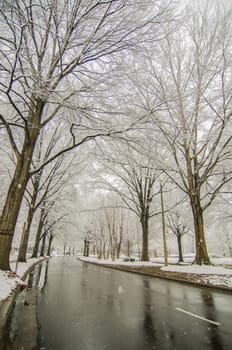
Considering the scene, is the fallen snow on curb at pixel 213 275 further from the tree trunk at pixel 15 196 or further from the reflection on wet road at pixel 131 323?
the tree trunk at pixel 15 196

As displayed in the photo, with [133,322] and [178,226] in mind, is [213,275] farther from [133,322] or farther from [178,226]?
[178,226]

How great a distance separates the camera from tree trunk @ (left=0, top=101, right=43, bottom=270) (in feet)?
24.1

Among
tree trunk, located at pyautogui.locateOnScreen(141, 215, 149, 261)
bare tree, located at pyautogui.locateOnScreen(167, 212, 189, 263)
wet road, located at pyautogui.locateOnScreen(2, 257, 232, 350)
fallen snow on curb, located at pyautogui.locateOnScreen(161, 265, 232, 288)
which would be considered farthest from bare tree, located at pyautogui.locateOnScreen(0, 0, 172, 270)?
bare tree, located at pyautogui.locateOnScreen(167, 212, 189, 263)

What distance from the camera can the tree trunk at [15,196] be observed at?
24.1ft

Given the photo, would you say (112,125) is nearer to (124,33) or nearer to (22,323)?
(124,33)

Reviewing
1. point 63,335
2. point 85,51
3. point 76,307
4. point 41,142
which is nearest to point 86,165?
point 41,142

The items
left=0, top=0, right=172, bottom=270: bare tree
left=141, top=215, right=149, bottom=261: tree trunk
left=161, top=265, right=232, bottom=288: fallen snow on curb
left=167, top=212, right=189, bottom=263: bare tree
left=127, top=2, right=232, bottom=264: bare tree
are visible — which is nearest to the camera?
left=0, top=0, right=172, bottom=270: bare tree

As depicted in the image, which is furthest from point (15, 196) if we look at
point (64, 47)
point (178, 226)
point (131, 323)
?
point (178, 226)

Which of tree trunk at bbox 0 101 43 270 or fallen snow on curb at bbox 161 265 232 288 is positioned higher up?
tree trunk at bbox 0 101 43 270

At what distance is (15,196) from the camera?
7797mm

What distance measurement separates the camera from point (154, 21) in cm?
716

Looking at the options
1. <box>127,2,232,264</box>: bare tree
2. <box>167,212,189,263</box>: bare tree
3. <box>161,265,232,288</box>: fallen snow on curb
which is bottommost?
<box>161,265,232,288</box>: fallen snow on curb

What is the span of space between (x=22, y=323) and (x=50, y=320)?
55 cm

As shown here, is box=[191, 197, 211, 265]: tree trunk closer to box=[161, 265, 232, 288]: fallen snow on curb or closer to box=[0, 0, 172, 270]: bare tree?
box=[161, 265, 232, 288]: fallen snow on curb
